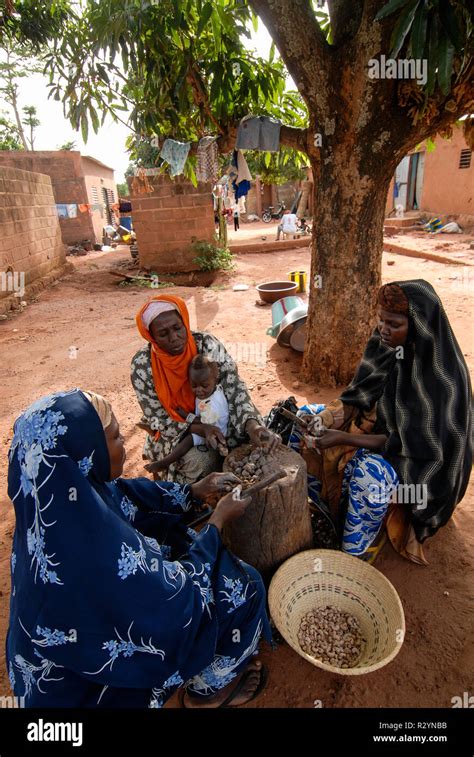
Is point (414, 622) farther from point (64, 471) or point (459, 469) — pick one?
point (64, 471)

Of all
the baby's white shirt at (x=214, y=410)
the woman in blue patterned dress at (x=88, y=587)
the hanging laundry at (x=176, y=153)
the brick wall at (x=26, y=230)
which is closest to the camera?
the woman in blue patterned dress at (x=88, y=587)

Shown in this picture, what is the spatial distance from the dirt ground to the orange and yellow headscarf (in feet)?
4.03

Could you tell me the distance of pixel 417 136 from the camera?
11.2 feet

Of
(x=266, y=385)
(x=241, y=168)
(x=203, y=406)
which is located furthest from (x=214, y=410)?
(x=241, y=168)

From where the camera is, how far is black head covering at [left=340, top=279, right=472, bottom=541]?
214 cm

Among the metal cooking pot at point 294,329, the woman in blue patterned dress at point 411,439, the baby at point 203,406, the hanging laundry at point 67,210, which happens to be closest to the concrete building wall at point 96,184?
the hanging laundry at point 67,210

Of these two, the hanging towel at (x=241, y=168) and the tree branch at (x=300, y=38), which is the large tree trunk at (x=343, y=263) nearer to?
the tree branch at (x=300, y=38)

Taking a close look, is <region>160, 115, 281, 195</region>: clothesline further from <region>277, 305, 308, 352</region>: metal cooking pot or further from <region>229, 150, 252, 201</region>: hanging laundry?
<region>277, 305, 308, 352</region>: metal cooking pot

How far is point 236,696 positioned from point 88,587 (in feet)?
3.76

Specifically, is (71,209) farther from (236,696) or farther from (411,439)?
(236,696)

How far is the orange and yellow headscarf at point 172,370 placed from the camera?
8.25 ft

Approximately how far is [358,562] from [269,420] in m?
1.01

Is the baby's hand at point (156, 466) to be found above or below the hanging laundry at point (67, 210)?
below

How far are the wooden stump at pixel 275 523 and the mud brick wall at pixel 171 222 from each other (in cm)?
975
